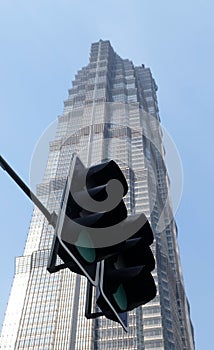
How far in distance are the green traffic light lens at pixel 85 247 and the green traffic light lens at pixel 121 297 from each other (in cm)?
30

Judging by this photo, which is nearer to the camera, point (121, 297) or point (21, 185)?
point (21, 185)

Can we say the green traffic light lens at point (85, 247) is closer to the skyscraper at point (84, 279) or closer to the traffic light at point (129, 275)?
the traffic light at point (129, 275)

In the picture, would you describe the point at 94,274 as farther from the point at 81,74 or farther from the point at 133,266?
the point at 81,74

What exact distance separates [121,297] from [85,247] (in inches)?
17.6

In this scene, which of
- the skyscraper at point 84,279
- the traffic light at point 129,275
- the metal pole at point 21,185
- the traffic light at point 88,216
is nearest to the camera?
the traffic light at point 88,216

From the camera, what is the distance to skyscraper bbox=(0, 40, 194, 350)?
55344 millimetres

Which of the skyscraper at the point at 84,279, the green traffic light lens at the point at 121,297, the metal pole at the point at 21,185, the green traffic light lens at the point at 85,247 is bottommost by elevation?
the skyscraper at the point at 84,279

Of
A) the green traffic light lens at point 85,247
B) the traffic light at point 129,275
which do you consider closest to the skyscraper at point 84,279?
the traffic light at point 129,275

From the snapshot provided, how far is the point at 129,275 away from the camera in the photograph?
224 centimetres

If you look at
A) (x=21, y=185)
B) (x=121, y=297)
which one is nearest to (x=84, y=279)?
(x=121, y=297)

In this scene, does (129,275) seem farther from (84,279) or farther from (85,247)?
(84,279)

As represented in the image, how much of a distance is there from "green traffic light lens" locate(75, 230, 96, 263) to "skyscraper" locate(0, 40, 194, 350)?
31.7 metres

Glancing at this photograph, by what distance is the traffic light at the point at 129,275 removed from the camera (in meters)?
2.20

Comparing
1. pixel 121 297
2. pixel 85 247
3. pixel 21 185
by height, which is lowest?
pixel 121 297
